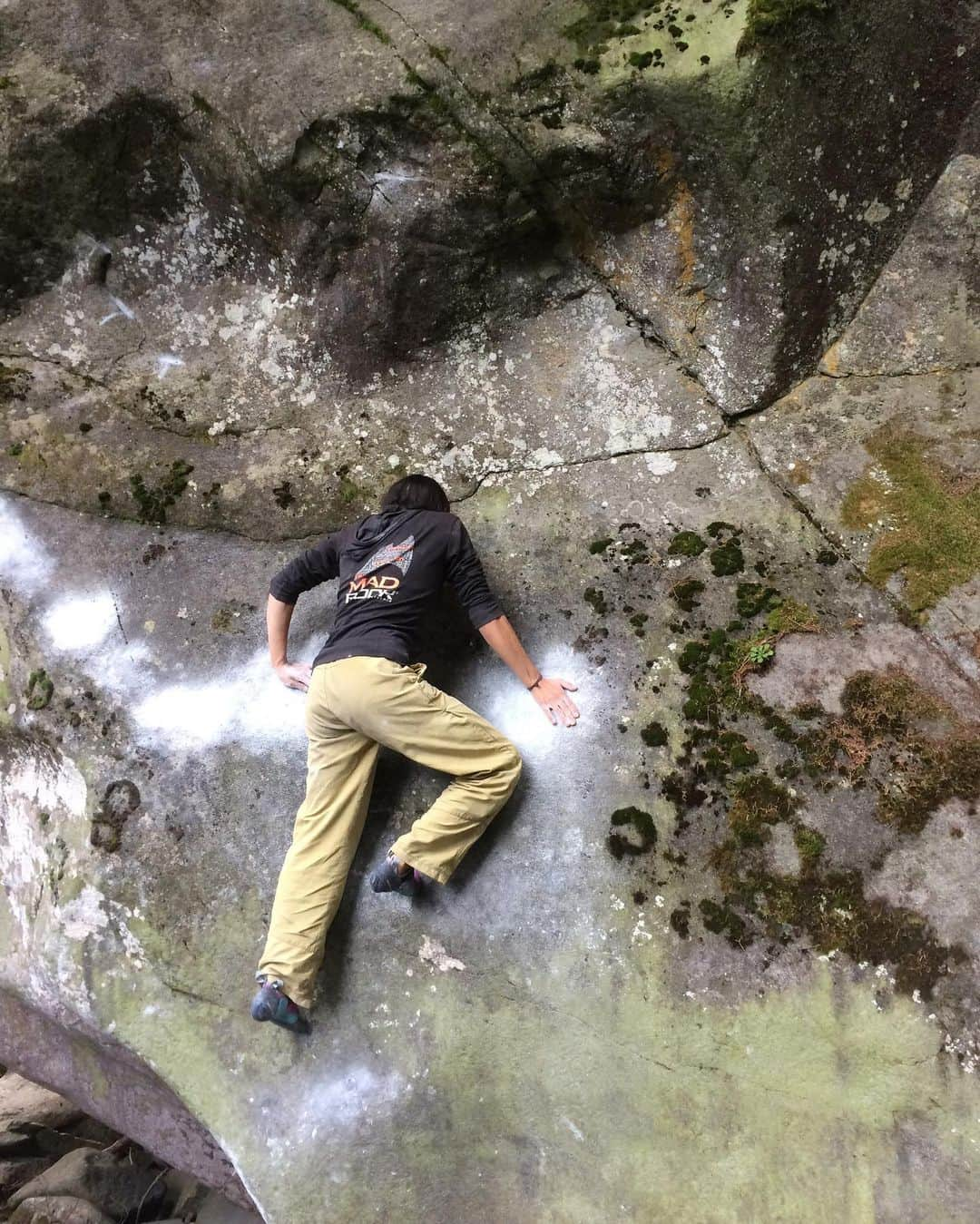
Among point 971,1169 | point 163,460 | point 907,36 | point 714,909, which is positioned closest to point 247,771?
point 163,460

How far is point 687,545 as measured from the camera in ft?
12.6

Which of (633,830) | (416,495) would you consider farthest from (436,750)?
(416,495)

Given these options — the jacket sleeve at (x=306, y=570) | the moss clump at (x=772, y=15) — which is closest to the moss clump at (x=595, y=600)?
the jacket sleeve at (x=306, y=570)

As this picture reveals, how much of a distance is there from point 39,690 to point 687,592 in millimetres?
3207

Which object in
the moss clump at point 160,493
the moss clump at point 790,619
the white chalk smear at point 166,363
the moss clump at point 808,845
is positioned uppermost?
the white chalk smear at point 166,363

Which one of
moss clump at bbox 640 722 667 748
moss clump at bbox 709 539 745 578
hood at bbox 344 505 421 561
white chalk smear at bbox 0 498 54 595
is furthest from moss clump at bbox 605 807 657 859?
white chalk smear at bbox 0 498 54 595

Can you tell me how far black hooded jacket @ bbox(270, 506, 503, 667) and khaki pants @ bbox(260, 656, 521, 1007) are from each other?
12 centimetres

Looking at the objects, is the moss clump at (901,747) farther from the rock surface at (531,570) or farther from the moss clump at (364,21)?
the moss clump at (364,21)

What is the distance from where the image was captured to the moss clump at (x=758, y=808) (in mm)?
3227

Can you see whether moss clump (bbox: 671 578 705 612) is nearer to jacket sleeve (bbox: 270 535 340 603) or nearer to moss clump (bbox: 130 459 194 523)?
jacket sleeve (bbox: 270 535 340 603)

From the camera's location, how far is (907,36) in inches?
148

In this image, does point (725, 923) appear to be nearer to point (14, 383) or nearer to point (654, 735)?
point (654, 735)

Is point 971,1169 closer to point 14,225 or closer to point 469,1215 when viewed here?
point 469,1215

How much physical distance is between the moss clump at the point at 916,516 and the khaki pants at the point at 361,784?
1.92 metres
